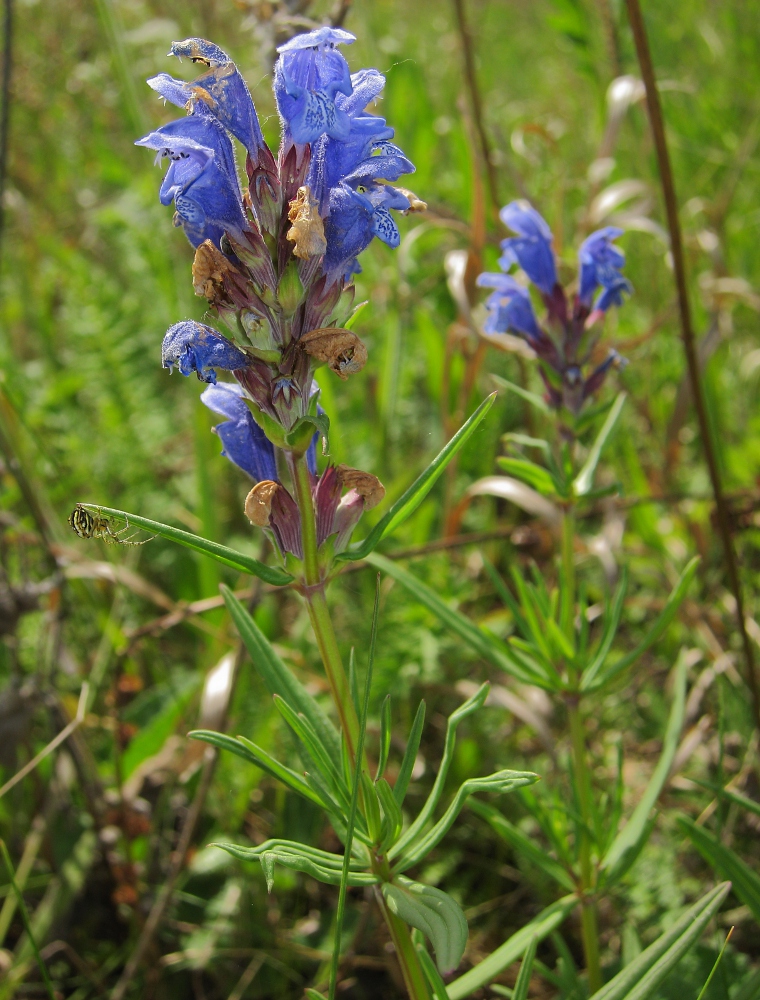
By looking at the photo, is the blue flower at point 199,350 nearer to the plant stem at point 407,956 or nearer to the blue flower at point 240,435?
the blue flower at point 240,435

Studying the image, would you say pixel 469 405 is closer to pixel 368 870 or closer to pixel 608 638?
pixel 608 638

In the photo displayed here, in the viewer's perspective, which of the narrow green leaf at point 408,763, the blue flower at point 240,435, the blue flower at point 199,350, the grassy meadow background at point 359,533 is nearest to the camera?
the blue flower at point 199,350

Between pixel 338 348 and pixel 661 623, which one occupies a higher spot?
pixel 338 348

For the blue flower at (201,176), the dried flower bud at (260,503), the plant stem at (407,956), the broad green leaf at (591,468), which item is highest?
the blue flower at (201,176)

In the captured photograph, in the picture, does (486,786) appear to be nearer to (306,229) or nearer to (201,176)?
(306,229)

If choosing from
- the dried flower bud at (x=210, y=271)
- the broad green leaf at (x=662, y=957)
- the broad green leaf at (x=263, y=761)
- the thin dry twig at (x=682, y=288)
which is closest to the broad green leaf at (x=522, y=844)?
the broad green leaf at (x=662, y=957)

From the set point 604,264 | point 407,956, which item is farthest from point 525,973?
point 604,264

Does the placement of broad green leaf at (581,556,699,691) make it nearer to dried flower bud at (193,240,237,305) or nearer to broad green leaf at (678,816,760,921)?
broad green leaf at (678,816,760,921)
